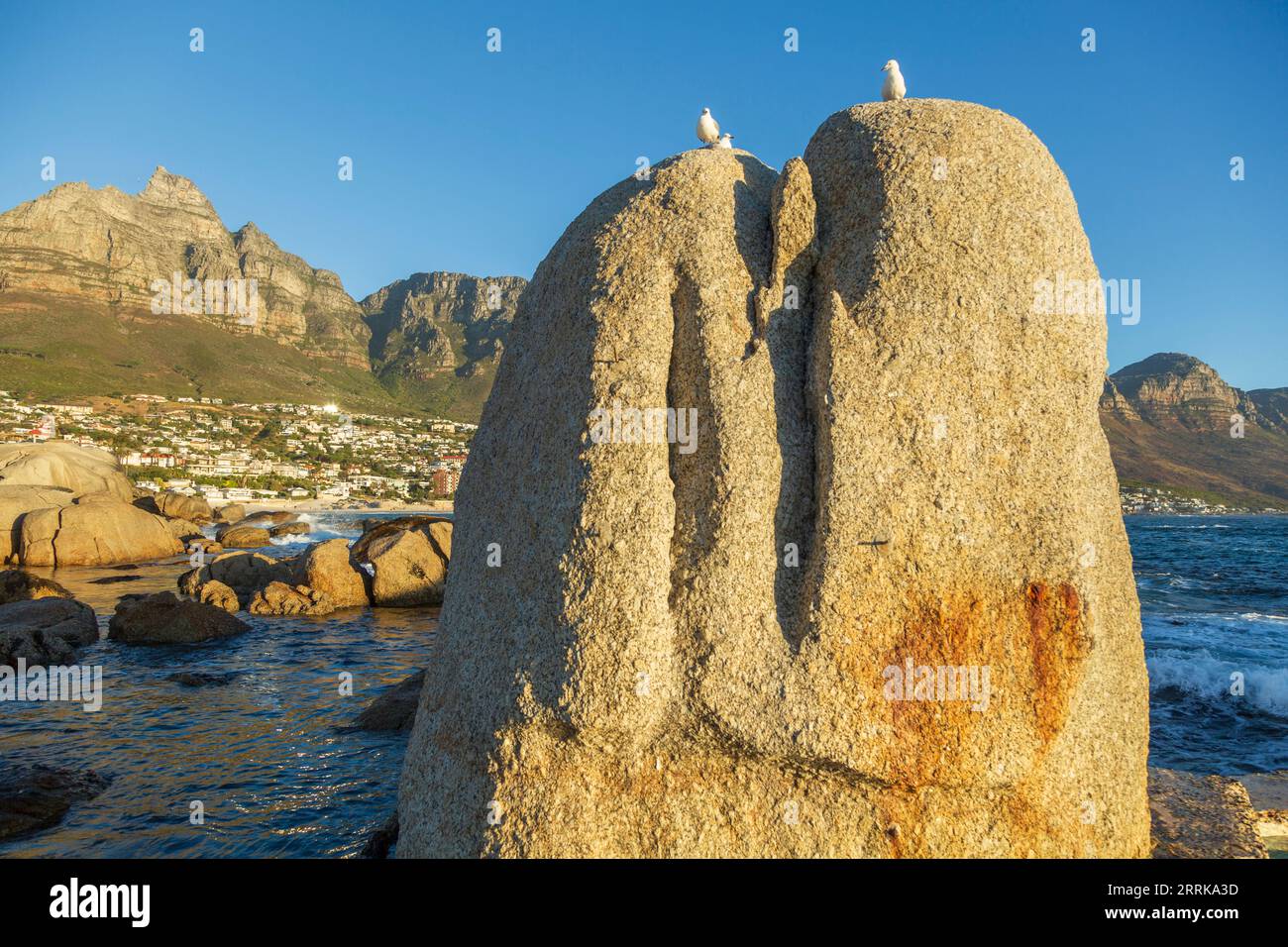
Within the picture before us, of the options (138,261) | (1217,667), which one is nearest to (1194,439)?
(1217,667)

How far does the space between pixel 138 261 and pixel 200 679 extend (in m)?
178

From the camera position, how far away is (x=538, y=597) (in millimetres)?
5234

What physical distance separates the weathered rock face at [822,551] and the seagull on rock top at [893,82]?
1015 mm

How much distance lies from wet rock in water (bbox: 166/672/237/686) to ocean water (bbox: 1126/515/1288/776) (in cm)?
1651

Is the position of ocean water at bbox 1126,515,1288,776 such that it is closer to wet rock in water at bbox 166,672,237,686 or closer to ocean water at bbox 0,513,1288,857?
ocean water at bbox 0,513,1288,857

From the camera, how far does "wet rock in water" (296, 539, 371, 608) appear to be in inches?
914

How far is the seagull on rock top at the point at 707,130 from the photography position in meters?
7.76

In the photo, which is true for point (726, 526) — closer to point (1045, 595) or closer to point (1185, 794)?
point (1045, 595)

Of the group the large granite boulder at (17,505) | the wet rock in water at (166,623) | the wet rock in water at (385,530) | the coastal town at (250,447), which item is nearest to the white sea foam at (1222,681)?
the wet rock in water at (385,530)

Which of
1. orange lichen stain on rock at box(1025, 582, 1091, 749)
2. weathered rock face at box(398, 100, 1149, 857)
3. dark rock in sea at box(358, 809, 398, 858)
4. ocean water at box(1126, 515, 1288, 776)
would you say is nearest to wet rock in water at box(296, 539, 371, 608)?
dark rock in sea at box(358, 809, 398, 858)

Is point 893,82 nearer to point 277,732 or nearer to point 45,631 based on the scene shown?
point 277,732

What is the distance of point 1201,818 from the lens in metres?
7.51

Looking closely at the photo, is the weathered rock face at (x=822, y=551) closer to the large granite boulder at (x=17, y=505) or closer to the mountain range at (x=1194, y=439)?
the large granite boulder at (x=17, y=505)

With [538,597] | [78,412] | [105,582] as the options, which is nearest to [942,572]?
[538,597]
